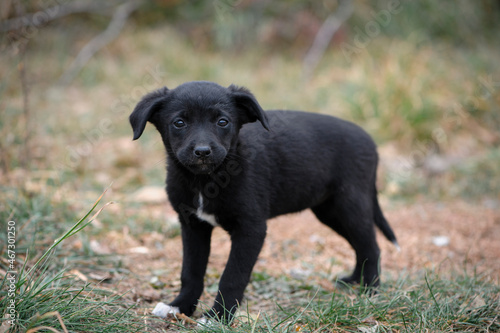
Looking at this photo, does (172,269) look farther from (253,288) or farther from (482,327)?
(482,327)

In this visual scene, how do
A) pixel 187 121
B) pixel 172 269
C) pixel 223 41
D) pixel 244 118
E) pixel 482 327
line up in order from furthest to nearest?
pixel 223 41
pixel 172 269
pixel 244 118
pixel 187 121
pixel 482 327

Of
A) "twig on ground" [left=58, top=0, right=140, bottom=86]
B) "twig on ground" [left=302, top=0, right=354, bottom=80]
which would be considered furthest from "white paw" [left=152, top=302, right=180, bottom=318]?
"twig on ground" [left=302, top=0, right=354, bottom=80]

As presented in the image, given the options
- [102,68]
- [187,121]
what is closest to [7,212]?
[187,121]

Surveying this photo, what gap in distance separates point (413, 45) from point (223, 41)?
4000 mm

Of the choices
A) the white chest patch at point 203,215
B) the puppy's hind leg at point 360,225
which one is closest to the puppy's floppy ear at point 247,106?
the white chest patch at point 203,215

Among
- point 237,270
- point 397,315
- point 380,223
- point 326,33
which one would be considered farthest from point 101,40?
point 397,315

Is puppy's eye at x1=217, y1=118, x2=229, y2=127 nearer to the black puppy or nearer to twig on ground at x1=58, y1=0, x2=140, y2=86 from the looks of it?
the black puppy

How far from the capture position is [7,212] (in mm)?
3756

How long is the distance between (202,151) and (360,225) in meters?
1.43

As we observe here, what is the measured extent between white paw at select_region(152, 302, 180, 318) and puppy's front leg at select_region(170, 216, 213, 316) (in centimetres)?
7

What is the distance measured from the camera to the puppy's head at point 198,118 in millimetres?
2668

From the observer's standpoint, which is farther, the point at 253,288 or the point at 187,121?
the point at 253,288

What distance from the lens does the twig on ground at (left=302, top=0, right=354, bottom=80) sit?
10203 mm

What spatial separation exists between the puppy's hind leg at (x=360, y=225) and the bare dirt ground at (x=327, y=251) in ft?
0.82
